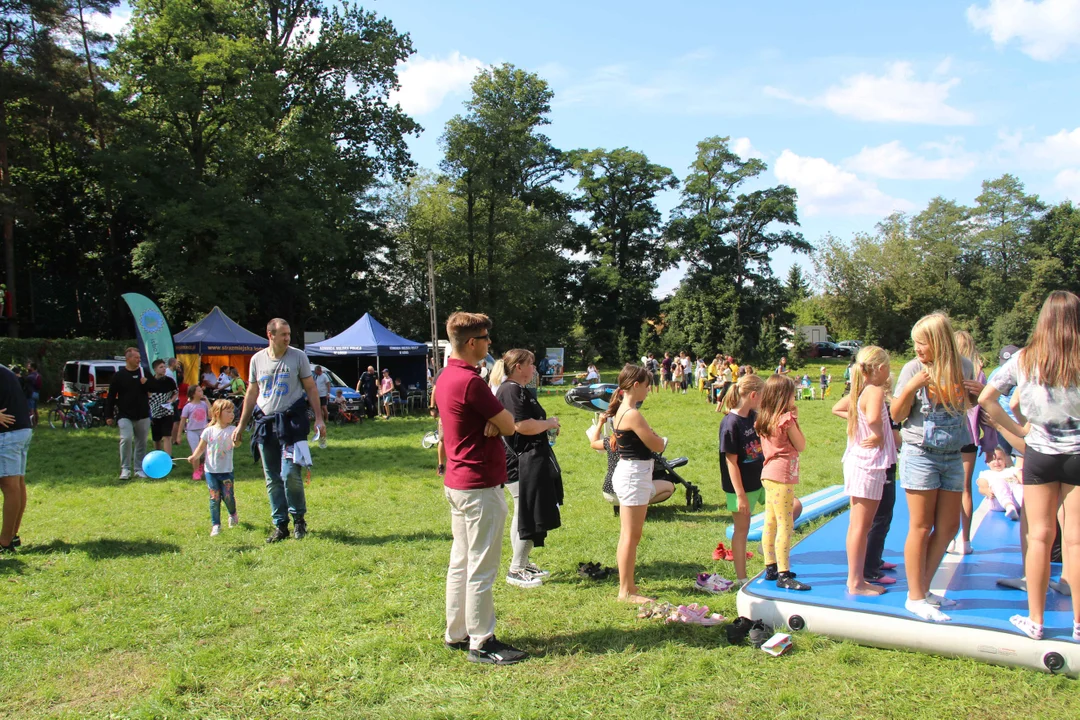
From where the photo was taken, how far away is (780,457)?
4656mm

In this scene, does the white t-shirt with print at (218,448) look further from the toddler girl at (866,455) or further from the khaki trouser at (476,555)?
the toddler girl at (866,455)

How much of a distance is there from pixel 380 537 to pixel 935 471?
15.6ft

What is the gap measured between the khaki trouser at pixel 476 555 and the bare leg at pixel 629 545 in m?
1.01

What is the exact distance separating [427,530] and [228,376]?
14298 millimetres

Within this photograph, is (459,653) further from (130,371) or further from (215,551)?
(130,371)

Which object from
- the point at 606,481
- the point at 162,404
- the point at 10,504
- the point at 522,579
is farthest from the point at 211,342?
the point at 522,579

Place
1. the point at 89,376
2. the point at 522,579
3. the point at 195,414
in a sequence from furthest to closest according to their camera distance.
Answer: the point at 89,376, the point at 195,414, the point at 522,579

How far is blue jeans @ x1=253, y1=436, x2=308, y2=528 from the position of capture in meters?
6.25

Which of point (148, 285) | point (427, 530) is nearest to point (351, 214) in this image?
point (148, 285)

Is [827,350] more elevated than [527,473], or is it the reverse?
[827,350]

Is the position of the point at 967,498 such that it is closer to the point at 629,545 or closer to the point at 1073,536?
the point at 1073,536

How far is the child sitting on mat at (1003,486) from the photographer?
6.20 meters

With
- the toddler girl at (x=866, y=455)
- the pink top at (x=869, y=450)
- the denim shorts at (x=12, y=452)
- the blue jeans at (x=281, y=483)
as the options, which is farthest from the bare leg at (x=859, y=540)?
the denim shorts at (x=12, y=452)

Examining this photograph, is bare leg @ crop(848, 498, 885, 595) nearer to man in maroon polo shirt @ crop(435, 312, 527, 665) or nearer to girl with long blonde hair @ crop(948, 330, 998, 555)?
girl with long blonde hair @ crop(948, 330, 998, 555)
